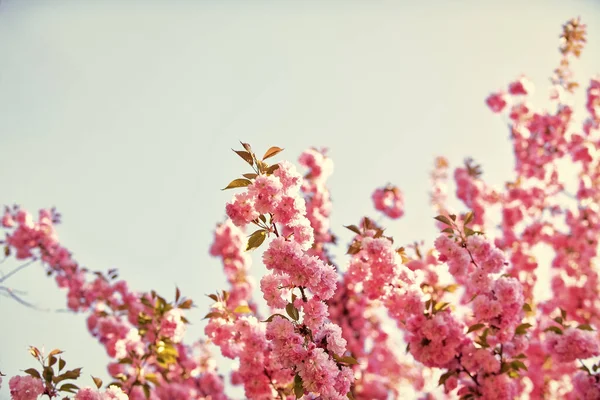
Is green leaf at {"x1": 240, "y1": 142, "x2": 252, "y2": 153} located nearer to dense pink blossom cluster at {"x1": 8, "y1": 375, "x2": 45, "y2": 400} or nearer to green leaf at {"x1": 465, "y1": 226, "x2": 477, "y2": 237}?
green leaf at {"x1": 465, "y1": 226, "x2": 477, "y2": 237}

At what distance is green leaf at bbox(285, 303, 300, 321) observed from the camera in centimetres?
252

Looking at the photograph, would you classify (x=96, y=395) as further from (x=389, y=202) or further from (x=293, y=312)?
(x=389, y=202)

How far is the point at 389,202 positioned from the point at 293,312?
5608 mm

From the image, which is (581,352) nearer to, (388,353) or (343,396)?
(343,396)

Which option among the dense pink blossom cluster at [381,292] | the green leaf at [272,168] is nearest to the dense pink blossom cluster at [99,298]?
the dense pink blossom cluster at [381,292]

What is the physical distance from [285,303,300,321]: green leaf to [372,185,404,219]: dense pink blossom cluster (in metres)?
5.49

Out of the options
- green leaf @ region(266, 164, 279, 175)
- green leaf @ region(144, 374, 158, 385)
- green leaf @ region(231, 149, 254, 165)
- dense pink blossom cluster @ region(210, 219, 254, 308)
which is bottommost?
green leaf @ region(144, 374, 158, 385)

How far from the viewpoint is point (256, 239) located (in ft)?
9.09

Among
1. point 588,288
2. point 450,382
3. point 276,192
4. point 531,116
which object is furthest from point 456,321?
point 531,116

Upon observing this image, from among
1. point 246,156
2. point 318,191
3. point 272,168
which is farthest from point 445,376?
point 318,191

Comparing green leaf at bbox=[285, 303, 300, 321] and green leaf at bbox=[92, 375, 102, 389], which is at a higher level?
green leaf at bbox=[285, 303, 300, 321]

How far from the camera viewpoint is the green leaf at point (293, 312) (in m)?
2.52

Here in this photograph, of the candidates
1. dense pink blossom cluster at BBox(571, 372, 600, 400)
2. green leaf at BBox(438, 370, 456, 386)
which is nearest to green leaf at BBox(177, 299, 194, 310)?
green leaf at BBox(438, 370, 456, 386)

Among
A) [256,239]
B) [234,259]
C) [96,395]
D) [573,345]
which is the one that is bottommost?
[96,395]
